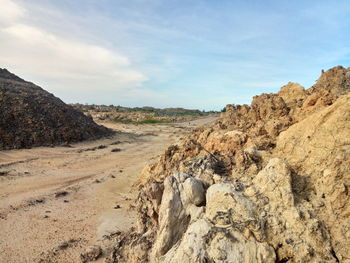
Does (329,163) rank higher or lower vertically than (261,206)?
higher

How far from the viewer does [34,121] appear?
20312 mm

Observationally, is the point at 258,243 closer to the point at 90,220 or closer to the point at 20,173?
the point at 90,220

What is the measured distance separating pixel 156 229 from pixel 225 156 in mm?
2177

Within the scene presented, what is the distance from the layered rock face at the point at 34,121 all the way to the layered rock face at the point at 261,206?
51.0 feet

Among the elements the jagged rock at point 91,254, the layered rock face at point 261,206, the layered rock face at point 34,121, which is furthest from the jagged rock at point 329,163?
the layered rock face at point 34,121

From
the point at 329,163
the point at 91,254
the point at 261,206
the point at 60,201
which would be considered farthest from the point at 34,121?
the point at 329,163

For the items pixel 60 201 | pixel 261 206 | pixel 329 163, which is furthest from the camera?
pixel 60 201

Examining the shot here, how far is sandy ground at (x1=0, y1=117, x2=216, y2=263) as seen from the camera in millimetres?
6867

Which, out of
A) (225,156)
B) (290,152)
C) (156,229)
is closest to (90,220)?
(156,229)

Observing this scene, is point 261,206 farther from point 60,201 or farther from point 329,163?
point 60,201

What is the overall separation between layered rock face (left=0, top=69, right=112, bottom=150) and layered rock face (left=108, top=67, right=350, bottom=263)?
15.6 m

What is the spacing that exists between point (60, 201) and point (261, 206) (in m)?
7.59

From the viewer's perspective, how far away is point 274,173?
14.4 ft

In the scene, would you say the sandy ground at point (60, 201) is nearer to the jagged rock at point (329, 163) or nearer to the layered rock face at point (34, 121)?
the layered rock face at point (34, 121)
